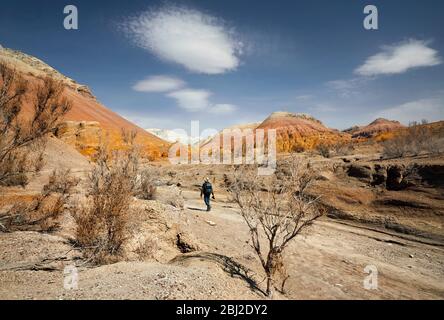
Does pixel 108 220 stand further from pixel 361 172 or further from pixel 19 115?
pixel 361 172

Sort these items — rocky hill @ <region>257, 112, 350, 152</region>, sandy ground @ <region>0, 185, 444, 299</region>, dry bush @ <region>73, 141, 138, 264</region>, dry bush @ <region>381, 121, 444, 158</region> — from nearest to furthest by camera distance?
1. sandy ground @ <region>0, 185, 444, 299</region>
2. dry bush @ <region>73, 141, 138, 264</region>
3. dry bush @ <region>381, 121, 444, 158</region>
4. rocky hill @ <region>257, 112, 350, 152</region>

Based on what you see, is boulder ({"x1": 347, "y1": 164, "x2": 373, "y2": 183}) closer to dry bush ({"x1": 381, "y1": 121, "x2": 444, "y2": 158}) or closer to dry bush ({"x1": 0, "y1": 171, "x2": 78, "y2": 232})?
dry bush ({"x1": 381, "y1": 121, "x2": 444, "y2": 158})

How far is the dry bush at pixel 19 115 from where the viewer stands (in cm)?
613

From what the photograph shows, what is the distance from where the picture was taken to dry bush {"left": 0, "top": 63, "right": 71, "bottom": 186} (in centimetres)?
613

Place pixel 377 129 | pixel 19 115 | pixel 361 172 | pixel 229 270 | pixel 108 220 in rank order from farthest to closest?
pixel 377 129 < pixel 361 172 < pixel 19 115 < pixel 108 220 < pixel 229 270

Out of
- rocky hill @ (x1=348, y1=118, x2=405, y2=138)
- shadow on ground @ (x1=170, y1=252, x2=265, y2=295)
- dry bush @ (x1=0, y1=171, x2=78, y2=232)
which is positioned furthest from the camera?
rocky hill @ (x1=348, y1=118, x2=405, y2=138)

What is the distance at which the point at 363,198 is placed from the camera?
13664mm

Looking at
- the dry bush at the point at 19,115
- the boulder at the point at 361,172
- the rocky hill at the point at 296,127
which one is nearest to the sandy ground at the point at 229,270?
the dry bush at the point at 19,115

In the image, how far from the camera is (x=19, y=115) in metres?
6.70

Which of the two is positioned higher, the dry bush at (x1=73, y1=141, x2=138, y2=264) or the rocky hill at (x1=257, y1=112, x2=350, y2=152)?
the rocky hill at (x1=257, y1=112, x2=350, y2=152)

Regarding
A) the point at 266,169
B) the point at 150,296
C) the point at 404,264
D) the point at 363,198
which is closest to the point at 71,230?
the point at 150,296

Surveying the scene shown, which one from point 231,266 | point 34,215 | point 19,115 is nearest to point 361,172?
point 231,266

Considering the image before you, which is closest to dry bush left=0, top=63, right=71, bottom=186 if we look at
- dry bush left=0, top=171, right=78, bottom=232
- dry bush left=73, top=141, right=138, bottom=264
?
dry bush left=0, top=171, right=78, bottom=232

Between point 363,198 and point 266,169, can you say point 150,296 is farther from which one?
point 266,169
